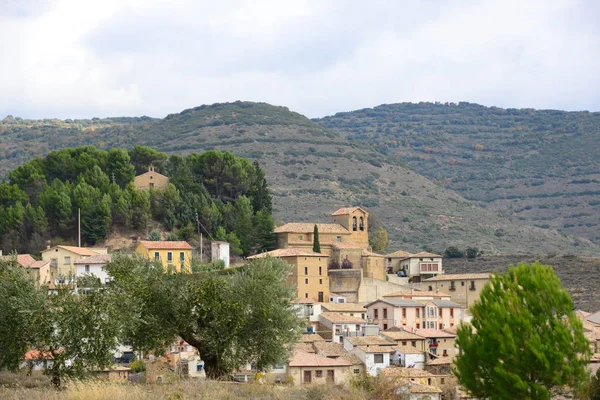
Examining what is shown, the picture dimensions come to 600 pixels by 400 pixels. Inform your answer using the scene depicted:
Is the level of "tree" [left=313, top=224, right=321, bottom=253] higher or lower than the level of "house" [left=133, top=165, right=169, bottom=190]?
lower

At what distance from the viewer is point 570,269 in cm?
9088

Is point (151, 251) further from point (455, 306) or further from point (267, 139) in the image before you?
point (267, 139)

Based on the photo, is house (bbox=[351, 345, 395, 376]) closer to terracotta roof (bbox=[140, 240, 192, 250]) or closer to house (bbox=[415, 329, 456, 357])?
house (bbox=[415, 329, 456, 357])

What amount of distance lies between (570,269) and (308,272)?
104ft

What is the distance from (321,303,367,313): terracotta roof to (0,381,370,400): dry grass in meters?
35.7

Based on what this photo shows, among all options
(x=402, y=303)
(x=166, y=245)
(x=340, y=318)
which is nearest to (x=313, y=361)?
(x=340, y=318)

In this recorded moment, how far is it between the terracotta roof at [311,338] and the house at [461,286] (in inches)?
701

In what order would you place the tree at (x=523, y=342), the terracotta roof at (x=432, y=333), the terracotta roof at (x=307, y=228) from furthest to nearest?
the terracotta roof at (x=307, y=228) < the terracotta roof at (x=432, y=333) < the tree at (x=523, y=342)

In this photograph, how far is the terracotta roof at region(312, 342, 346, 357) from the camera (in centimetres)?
5312

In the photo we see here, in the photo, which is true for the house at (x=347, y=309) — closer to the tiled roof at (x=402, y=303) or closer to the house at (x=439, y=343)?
the tiled roof at (x=402, y=303)

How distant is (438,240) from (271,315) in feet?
271

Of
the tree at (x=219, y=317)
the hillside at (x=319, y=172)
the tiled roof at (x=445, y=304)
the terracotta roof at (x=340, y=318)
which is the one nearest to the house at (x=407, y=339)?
the terracotta roof at (x=340, y=318)

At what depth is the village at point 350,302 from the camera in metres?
49.3

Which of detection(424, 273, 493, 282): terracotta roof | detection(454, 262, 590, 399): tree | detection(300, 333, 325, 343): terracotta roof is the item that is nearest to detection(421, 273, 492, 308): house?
detection(424, 273, 493, 282): terracotta roof
